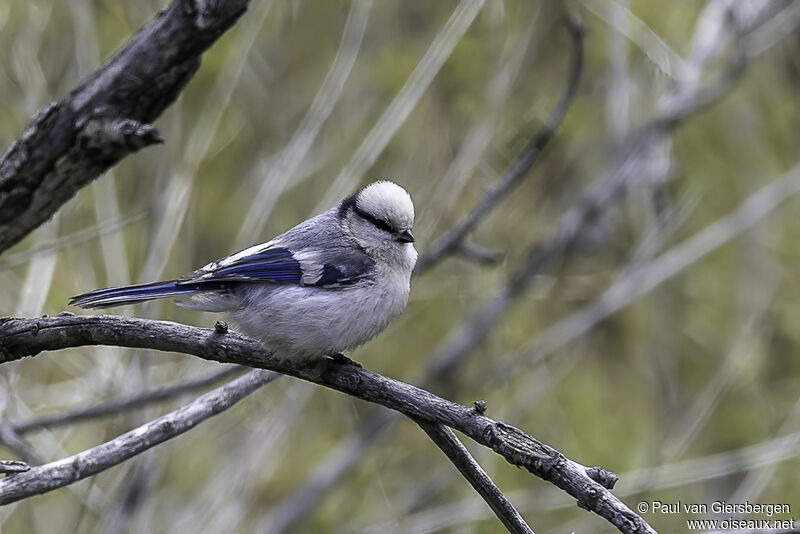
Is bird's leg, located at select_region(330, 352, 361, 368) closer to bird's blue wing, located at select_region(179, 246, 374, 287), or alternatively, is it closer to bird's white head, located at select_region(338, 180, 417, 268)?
bird's blue wing, located at select_region(179, 246, 374, 287)

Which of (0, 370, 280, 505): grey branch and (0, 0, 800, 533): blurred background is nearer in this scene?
(0, 370, 280, 505): grey branch

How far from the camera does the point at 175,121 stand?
4.00 m

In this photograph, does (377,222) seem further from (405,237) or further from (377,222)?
(405,237)

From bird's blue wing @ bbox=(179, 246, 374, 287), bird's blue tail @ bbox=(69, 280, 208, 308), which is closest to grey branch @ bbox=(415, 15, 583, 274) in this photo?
bird's blue wing @ bbox=(179, 246, 374, 287)

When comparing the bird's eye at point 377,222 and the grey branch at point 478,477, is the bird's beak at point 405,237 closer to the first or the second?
the bird's eye at point 377,222

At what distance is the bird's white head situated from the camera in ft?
9.09

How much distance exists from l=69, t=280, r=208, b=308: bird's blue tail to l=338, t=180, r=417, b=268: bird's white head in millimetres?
666

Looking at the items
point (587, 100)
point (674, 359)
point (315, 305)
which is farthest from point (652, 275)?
point (315, 305)

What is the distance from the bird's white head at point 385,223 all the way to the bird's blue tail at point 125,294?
67 cm

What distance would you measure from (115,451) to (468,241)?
239 cm

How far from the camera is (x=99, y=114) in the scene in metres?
2.29

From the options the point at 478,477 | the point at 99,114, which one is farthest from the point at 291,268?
the point at 478,477

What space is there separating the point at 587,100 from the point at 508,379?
1723 millimetres

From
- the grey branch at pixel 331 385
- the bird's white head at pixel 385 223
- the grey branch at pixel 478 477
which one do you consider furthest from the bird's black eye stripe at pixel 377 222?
the grey branch at pixel 478 477
